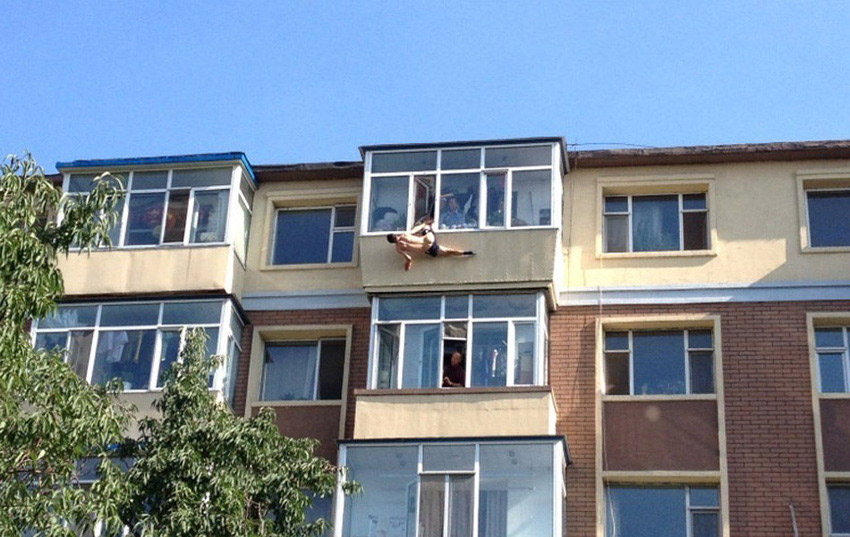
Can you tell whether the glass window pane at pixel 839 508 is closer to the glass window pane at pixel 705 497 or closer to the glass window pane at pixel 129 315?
the glass window pane at pixel 705 497

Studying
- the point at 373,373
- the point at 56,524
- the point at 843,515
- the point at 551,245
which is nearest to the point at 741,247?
the point at 551,245

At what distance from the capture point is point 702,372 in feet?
79.1

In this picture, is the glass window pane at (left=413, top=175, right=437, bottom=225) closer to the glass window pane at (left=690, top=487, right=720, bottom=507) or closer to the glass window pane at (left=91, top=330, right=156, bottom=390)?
the glass window pane at (left=91, top=330, right=156, bottom=390)

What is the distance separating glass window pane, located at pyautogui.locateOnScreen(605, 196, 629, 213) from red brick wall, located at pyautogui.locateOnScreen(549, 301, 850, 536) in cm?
204

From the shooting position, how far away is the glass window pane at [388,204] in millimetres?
25188

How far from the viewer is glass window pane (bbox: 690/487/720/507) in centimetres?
2292

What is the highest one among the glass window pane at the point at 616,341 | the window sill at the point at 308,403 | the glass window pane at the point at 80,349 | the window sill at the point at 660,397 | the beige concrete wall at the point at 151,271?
the beige concrete wall at the point at 151,271

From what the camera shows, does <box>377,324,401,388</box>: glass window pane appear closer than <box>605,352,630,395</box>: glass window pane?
Yes

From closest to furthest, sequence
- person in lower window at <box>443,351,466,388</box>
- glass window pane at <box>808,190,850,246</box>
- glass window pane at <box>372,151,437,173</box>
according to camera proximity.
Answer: person in lower window at <box>443,351,466,388</box> < glass window pane at <box>808,190,850,246</box> < glass window pane at <box>372,151,437,173</box>

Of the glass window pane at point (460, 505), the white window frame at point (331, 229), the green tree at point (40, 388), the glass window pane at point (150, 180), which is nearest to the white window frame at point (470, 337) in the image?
the glass window pane at point (460, 505)

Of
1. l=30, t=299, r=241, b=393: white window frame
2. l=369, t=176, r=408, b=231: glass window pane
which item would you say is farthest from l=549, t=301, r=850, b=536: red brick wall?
l=30, t=299, r=241, b=393: white window frame

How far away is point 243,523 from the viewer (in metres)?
18.7

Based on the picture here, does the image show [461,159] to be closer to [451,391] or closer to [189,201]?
[451,391]

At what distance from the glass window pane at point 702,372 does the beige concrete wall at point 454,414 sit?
2.51 metres
